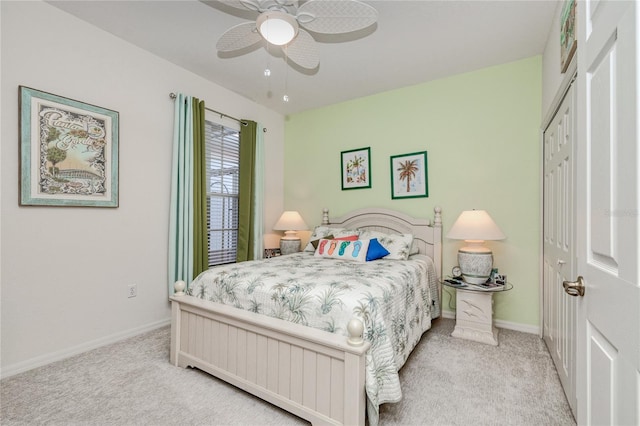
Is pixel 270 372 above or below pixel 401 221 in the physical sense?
below

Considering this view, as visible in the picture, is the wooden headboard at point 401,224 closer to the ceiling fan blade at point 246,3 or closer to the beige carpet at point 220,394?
the beige carpet at point 220,394

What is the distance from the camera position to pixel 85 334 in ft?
7.79

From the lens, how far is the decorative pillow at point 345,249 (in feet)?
9.02

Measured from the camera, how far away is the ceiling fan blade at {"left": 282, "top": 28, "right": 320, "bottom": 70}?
80.9 inches

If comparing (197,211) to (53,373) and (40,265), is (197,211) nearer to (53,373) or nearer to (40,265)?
(40,265)

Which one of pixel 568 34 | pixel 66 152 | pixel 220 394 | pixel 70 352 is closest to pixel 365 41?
pixel 568 34

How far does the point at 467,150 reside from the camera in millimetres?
3143

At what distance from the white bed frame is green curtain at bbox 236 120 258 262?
→ 1510mm

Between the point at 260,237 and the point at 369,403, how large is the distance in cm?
267

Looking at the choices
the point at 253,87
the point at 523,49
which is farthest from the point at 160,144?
the point at 523,49

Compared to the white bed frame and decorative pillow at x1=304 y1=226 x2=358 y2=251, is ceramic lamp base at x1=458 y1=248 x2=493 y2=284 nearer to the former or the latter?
decorative pillow at x1=304 y1=226 x2=358 y2=251

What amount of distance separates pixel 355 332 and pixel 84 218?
2.31 metres

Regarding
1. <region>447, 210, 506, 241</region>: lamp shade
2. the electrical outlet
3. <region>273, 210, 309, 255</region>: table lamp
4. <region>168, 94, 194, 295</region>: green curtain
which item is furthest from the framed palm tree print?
the electrical outlet

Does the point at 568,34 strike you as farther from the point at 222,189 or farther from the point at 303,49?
the point at 222,189
